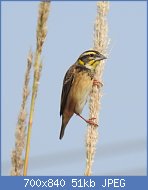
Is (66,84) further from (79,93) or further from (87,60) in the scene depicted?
(87,60)

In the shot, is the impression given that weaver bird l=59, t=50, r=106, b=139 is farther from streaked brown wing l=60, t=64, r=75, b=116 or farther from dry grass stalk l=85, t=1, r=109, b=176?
dry grass stalk l=85, t=1, r=109, b=176

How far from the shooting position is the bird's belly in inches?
212

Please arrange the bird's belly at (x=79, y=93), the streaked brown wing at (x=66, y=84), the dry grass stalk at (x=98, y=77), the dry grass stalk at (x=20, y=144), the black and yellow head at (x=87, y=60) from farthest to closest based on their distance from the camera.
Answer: the streaked brown wing at (x=66, y=84) < the bird's belly at (x=79, y=93) < the black and yellow head at (x=87, y=60) < the dry grass stalk at (x=98, y=77) < the dry grass stalk at (x=20, y=144)

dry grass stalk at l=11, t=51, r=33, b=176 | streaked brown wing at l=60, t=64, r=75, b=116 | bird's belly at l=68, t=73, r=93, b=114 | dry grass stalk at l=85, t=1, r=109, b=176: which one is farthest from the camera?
streaked brown wing at l=60, t=64, r=75, b=116

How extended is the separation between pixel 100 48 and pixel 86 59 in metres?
1.45

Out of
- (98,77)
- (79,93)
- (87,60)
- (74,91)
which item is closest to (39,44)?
(98,77)

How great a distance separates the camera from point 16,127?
2.36 metres

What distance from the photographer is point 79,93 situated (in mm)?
5676

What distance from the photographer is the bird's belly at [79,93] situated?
5375 millimetres

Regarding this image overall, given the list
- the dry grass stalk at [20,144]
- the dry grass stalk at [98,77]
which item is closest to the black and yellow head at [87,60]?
the dry grass stalk at [98,77]

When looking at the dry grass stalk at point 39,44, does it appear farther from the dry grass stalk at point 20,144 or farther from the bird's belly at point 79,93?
the bird's belly at point 79,93

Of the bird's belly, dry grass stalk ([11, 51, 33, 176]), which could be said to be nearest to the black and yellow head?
the bird's belly

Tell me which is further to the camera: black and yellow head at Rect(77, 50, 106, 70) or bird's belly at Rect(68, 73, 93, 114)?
bird's belly at Rect(68, 73, 93, 114)

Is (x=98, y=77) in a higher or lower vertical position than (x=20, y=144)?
higher
